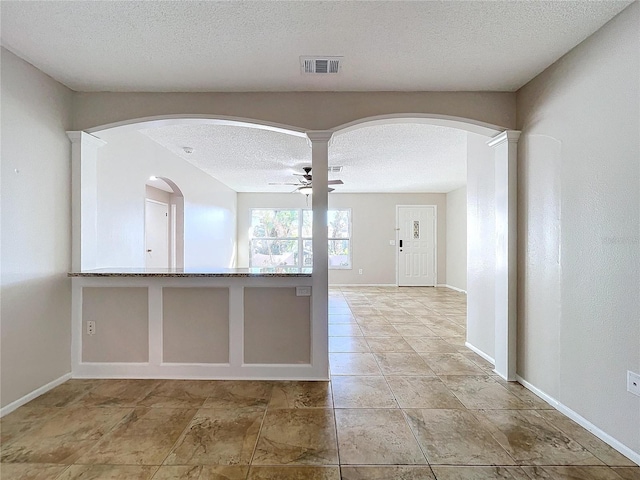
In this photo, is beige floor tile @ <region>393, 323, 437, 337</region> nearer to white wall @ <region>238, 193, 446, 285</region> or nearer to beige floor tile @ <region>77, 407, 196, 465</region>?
beige floor tile @ <region>77, 407, 196, 465</region>

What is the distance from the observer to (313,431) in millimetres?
1911

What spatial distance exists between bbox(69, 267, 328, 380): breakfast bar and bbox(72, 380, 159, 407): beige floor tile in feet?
0.34

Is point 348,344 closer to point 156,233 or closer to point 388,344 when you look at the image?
point 388,344

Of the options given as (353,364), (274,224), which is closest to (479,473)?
(353,364)

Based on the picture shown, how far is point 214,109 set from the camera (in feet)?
8.65

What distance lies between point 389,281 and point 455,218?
2.25 metres

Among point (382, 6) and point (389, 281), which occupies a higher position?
point (382, 6)

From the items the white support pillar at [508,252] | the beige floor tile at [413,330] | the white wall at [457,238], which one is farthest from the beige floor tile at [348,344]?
the white wall at [457,238]

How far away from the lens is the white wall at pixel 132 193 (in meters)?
3.05

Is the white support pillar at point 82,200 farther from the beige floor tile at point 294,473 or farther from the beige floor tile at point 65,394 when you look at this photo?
the beige floor tile at point 294,473

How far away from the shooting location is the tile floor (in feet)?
5.22

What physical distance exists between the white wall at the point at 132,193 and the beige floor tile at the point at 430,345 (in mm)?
3243

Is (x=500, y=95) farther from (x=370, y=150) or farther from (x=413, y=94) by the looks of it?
(x=370, y=150)

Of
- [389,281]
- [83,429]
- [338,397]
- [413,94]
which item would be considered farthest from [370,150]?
[389,281]
